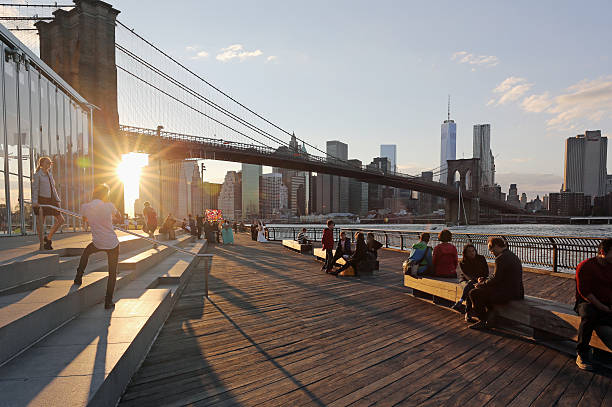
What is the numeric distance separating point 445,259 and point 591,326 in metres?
2.82

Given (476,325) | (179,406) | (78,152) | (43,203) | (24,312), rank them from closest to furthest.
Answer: (179,406) → (24,312) → (476,325) → (43,203) → (78,152)

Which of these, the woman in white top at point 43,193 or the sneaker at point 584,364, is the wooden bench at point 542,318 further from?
the woman in white top at point 43,193

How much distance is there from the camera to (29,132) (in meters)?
8.11

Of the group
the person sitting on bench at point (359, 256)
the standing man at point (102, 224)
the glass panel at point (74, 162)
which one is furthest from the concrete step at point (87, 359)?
the glass panel at point (74, 162)

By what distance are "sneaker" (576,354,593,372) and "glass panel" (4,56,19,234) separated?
1025cm

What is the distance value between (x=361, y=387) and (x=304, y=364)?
0.74 meters

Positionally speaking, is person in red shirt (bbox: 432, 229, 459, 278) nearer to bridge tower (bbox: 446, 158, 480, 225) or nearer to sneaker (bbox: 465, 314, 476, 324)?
sneaker (bbox: 465, 314, 476, 324)

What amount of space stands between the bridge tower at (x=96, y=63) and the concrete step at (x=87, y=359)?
1908cm

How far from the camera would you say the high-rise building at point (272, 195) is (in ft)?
455

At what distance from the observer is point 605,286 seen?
3715mm

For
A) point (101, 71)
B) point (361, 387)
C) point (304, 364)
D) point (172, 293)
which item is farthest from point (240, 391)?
point (101, 71)

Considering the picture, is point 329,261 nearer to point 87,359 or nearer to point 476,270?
point 476,270

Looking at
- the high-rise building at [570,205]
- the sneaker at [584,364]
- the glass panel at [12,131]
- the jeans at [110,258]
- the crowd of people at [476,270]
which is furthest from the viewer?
the high-rise building at [570,205]

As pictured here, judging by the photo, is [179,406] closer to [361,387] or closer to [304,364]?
[304,364]
